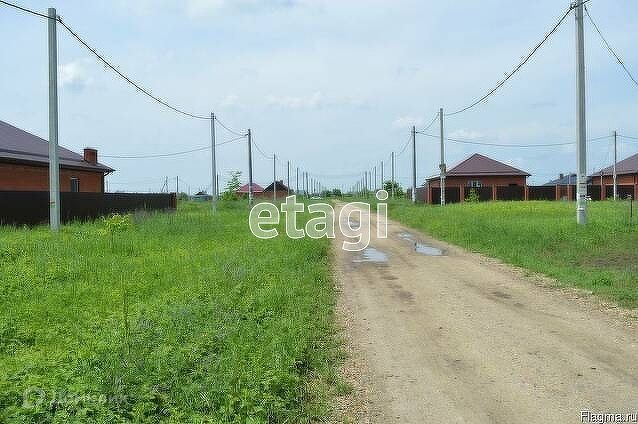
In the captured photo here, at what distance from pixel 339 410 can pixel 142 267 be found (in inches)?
265

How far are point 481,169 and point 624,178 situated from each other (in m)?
13.0

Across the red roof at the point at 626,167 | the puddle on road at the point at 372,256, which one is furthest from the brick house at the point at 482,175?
the puddle on road at the point at 372,256

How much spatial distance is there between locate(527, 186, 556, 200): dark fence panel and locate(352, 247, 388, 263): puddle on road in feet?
108

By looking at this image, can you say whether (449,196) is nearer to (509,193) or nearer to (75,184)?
(509,193)

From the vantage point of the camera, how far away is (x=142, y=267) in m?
10.1

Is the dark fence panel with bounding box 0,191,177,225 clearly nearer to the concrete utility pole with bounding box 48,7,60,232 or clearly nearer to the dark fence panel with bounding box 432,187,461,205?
the concrete utility pole with bounding box 48,7,60,232

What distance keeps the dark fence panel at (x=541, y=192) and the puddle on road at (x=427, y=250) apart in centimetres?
3119

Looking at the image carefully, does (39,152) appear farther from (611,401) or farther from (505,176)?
(505,176)

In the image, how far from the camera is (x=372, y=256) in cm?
1440

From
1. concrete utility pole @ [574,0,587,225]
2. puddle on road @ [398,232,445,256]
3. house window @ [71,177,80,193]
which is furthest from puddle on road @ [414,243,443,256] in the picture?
house window @ [71,177,80,193]

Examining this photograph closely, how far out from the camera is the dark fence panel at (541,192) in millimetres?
44625

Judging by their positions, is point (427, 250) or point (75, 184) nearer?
point (427, 250)

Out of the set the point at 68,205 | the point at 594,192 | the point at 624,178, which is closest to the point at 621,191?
the point at 594,192

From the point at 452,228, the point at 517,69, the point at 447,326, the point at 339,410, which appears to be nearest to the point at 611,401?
the point at 339,410
